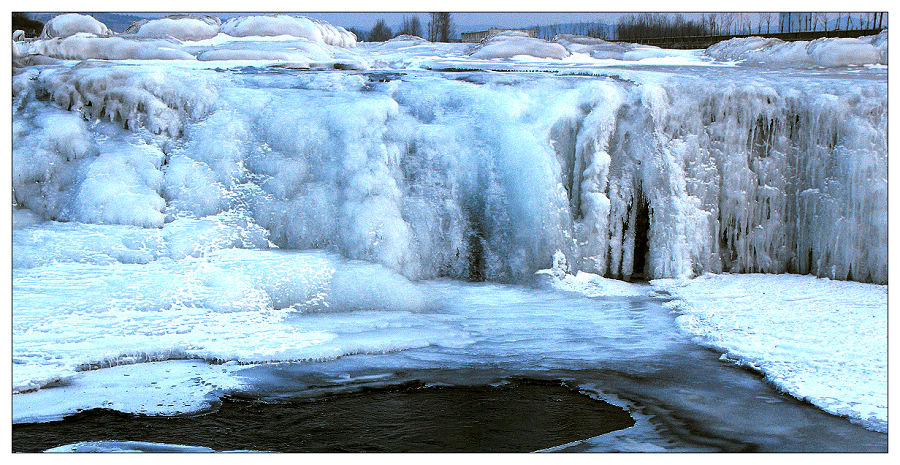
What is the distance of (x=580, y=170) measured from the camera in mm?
5203

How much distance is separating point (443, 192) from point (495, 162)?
1.05 feet

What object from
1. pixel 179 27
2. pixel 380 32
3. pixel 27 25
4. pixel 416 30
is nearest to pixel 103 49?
pixel 179 27

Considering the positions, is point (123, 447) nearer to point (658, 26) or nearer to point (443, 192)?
point (443, 192)

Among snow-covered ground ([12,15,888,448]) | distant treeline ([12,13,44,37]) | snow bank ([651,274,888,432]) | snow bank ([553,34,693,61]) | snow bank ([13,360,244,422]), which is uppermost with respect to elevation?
snow bank ([553,34,693,61])

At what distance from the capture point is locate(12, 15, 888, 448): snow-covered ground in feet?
13.5

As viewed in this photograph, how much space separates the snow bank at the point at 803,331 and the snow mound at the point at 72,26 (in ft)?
9.49

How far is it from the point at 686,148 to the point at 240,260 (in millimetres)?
2477

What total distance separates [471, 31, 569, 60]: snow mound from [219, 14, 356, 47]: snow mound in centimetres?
65

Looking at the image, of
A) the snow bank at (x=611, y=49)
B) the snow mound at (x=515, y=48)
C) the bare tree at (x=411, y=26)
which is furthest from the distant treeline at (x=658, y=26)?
the bare tree at (x=411, y=26)

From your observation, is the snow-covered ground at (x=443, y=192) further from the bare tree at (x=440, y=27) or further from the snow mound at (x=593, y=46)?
the bare tree at (x=440, y=27)

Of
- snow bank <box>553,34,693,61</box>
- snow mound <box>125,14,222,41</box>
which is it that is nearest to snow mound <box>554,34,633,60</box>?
snow bank <box>553,34,693,61</box>

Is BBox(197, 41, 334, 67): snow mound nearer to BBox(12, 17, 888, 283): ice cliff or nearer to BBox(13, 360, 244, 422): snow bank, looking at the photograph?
BBox(12, 17, 888, 283): ice cliff

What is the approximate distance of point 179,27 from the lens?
4520 millimetres

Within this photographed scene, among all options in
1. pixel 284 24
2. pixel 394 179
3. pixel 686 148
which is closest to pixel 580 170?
pixel 686 148
